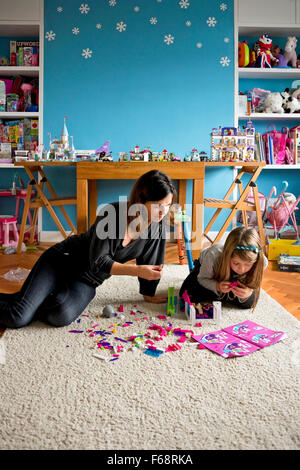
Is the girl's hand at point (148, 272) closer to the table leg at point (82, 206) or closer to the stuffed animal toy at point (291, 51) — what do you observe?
the table leg at point (82, 206)

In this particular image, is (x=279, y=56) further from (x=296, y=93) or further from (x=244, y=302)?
(x=244, y=302)

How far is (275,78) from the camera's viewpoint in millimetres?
3418

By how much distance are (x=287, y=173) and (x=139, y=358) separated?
269cm

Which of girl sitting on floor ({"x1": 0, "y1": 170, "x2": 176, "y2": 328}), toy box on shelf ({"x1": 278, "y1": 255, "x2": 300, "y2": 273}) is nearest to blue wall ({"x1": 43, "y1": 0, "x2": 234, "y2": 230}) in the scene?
toy box on shelf ({"x1": 278, "y1": 255, "x2": 300, "y2": 273})

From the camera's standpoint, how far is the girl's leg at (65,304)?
1.54 meters

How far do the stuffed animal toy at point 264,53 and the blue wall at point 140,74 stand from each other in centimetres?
23

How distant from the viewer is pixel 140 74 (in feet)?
10.6

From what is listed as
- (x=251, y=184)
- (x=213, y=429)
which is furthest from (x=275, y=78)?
(x=213, y=429)

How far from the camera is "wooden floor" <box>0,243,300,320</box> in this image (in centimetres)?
194

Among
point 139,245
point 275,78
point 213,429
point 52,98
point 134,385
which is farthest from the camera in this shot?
point 275,78

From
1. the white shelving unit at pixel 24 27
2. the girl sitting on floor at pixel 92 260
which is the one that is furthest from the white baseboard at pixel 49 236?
the girl sitting on floor at pixel 92 260

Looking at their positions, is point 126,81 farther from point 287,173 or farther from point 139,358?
point 139,358

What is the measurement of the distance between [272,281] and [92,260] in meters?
1.15

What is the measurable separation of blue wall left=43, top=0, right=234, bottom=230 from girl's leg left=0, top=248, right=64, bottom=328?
71.9 inches
